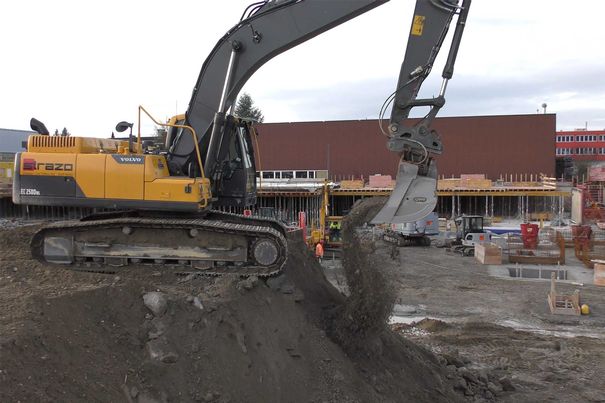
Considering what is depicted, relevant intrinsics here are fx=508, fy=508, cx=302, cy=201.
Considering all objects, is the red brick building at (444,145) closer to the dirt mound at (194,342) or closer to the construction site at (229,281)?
the construction site at (229,281)

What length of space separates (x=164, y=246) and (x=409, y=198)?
3449mm

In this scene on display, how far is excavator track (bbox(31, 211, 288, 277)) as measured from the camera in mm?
6922

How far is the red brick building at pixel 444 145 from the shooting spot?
37781 mm

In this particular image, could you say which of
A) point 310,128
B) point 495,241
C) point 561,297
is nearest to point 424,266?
point 495,241

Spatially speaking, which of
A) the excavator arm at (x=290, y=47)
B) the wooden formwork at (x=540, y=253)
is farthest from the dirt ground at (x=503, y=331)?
the wooden formwork at (x=540, y=253)

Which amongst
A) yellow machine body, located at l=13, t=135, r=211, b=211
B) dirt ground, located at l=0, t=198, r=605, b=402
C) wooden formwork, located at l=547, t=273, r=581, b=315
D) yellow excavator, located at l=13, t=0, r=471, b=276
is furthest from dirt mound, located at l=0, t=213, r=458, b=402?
wooden formwork, located at l=547, t=273, r=581, b=315

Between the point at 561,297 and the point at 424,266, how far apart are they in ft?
22.2

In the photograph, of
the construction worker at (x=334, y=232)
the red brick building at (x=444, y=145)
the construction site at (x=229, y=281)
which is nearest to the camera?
the construction site at (x=229, y=281)

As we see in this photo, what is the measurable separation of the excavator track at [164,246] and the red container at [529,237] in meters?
19.2

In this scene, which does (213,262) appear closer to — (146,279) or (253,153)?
(146,279)

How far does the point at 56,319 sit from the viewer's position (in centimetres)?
473

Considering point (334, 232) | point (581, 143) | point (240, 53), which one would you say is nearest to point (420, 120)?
point (240, 53)

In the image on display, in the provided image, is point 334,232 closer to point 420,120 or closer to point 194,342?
point 420,120

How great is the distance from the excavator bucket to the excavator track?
4.91 ft
